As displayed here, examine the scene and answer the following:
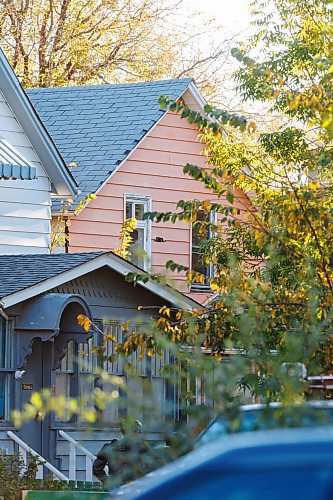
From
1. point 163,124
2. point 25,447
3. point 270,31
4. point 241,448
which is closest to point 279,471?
point 241,448

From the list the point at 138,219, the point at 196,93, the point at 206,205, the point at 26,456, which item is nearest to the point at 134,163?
the point at 138,219

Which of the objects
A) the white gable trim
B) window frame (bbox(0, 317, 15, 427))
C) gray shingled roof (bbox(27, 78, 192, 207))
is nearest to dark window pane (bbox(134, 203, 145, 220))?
gray shingled roof (bbox(27, 78, 192, 207))

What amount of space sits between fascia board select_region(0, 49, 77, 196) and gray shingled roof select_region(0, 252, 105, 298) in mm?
1908

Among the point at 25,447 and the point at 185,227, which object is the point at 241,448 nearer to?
the point at 25,447

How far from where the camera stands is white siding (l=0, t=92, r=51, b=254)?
1925 centimetres

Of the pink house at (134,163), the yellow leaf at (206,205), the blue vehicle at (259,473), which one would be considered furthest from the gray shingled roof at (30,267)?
the blue vehicle at (259,473)

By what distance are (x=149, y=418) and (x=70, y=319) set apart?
11.5 metres

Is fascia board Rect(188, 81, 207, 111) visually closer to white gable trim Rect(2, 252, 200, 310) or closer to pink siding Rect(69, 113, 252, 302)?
pink siding Rect(69, 113, 252, 302)

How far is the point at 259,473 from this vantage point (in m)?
2.75

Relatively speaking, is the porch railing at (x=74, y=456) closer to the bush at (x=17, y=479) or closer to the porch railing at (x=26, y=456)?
the porch railing at (x=26, y=456)

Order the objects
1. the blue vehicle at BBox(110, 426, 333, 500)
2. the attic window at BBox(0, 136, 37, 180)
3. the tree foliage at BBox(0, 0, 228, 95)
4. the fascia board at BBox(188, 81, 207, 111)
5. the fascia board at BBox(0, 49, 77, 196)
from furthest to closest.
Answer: the tree foliage at BBox(0, 0, 228, 95), the fascia board at BBox(188, 81, 207, 111), the fascia board at BBox(0, 49, 77, 196), the attic window at BBox(0, 136, 37, 180), the blue vehicle at BBox(110, 426, 333, 500)

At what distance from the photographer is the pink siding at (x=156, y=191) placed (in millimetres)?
22484

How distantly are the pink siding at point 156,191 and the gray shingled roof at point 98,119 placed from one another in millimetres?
267

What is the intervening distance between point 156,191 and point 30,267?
21.7 feet
